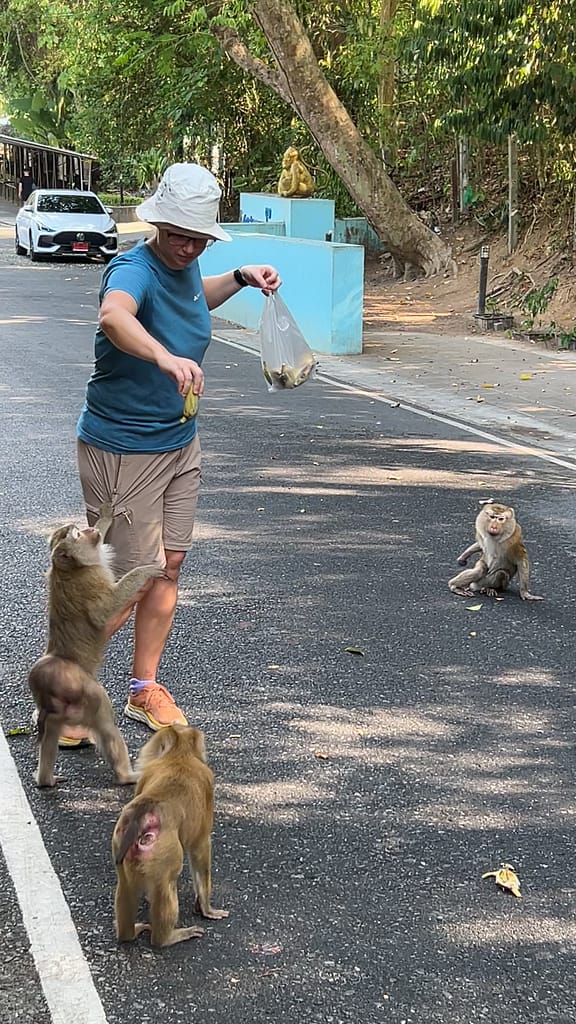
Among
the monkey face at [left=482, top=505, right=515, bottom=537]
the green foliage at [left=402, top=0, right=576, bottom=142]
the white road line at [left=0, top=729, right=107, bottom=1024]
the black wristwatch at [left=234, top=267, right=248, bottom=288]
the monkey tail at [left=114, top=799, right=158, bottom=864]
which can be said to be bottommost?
the white road line at [left=0, top=729, right=107, bottom=1024]

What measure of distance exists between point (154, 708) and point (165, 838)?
153cm

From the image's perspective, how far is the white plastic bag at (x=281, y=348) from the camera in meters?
5.26

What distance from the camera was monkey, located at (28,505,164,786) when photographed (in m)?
4.13

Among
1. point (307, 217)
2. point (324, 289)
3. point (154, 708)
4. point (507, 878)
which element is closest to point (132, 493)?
point (154, 708)

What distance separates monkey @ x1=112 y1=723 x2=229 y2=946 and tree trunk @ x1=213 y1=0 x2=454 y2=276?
18.5 metres

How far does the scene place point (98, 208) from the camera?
2908cm

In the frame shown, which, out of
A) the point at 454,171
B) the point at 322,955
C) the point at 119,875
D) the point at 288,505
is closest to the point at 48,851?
the point at 119,875

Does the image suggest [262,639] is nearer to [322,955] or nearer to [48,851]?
[48,851]

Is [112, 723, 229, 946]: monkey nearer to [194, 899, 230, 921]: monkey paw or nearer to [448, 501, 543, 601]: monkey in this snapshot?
[194, 899, 230, 921]: monkey paw

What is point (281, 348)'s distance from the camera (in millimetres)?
5273

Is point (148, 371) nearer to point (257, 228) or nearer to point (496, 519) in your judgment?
point (496, 519)

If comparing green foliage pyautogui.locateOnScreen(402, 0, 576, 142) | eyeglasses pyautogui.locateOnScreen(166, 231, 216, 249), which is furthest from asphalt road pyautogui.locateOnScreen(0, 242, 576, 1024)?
green foliage pyautogui.locateOnScreen(402, 0, 576, 142)

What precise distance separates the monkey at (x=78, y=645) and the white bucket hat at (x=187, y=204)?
3.59ft

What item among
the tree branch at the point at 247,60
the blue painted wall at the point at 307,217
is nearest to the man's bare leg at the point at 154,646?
the tree branch at the point at 247,60
